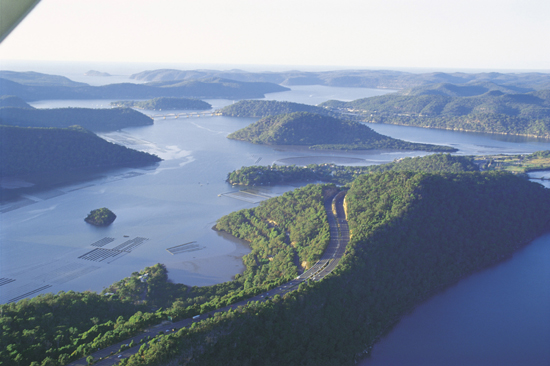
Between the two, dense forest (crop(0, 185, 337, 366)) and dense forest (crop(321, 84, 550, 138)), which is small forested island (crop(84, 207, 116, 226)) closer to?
dense forest (crop(0, 185, 337, 366))

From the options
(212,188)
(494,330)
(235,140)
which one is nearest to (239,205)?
(212,188)

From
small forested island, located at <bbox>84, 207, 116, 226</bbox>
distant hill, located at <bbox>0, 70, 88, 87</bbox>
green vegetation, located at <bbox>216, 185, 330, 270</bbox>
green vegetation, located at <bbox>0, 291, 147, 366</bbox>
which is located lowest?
small forested island, located at <bbox>84, 207, 116, 226</bbox>

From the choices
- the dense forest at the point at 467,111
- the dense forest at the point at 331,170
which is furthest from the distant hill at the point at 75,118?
the dense forest at the point at 467,111

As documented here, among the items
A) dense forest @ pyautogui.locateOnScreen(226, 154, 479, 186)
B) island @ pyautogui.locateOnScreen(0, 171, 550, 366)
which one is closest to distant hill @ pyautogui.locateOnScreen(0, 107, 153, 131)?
dense forest @ pyautogui.locateOnScreen(226, 154, 479, 186)

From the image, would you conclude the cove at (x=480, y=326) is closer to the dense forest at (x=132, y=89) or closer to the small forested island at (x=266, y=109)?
the small forested island at (x=266, y=109)

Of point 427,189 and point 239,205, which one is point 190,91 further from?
point 427,189
